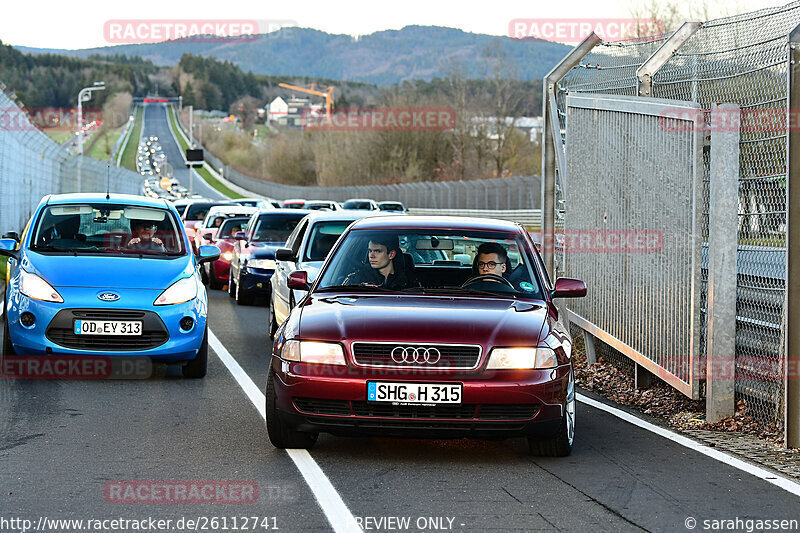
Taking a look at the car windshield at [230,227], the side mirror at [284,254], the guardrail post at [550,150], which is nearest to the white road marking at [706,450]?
the side mirror at [284,254]

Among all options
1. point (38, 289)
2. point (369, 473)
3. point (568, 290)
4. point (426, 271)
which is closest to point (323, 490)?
point (369, 473)

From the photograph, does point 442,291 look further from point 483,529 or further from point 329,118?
point 329,118

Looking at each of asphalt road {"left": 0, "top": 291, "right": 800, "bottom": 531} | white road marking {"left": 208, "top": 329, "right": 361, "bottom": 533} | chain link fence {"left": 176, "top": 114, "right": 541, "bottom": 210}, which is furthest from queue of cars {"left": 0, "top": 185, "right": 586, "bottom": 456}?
chain link fence {"left": 176, "top": 114, "right": 541, "bottom": 210}

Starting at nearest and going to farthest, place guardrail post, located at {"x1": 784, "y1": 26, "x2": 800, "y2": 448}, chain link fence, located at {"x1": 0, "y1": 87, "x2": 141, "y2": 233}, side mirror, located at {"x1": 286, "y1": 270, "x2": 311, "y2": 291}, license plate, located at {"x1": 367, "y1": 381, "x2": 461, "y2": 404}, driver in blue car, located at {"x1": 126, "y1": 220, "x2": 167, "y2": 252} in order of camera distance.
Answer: license plate, located at {"x1": 367, "y1": 381, "x2": 461, "y2": 404} → guardrail post, located at {"x1": 784, "y1": 26, "x2": 800, "y2": 448} → side mirror, located at {"x1": 286, "y1": 270, "x2": 311, "y2": 291} → driver in blue car, located at {"x1": 126, "y1": 220, "x2": 167, "y2": 252} → chain link fence, located at {"x1": 0, "y1": 87, "x2": 141, "y2": 233}

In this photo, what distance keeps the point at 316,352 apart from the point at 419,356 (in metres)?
0.59

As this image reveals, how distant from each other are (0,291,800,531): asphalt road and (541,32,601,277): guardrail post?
556 cm

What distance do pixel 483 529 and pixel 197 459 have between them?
2185mm

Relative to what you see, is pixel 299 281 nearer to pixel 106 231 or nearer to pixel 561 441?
pixel 561 441

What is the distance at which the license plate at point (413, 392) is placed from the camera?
7.11m

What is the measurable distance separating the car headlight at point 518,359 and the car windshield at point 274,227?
13.3 metres

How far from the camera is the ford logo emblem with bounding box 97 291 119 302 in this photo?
10.7m

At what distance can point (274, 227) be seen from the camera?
2078 centimetres

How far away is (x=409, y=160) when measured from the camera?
9625cm

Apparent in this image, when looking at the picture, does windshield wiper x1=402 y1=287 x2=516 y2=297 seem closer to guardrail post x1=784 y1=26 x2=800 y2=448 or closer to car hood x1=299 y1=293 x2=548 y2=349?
car hood x1=299 y1=293 x2=548 y2=349
